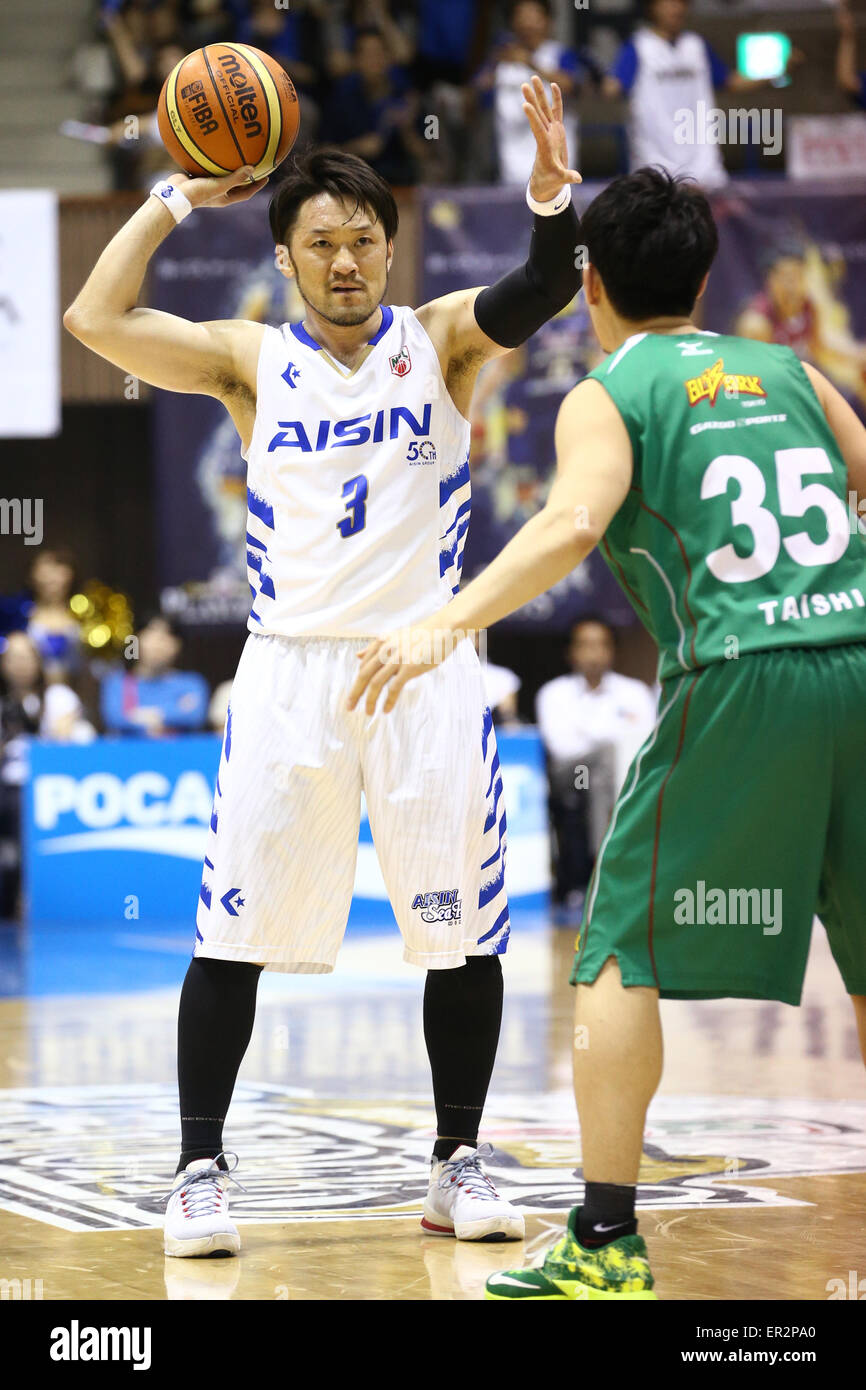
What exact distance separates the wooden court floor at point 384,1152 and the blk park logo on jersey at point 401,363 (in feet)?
5.97

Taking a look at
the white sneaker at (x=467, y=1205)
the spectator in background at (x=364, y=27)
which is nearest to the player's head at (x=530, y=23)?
the spectator in background at (x=364, y=27)

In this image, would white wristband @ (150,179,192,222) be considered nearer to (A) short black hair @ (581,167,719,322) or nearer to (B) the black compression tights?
(A) short black hair @ (581,167,719,322)

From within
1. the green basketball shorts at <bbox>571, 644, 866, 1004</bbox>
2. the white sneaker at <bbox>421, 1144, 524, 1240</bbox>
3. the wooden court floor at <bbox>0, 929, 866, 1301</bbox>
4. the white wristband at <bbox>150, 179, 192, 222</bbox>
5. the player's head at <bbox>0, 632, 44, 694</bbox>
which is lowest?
the wooden court floor at <bbox>0, 929, 866, 1301</bbox>

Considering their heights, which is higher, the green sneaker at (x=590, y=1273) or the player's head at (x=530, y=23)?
the player's head at (x=530, y=23)

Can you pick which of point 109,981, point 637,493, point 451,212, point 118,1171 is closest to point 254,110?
point 637,493

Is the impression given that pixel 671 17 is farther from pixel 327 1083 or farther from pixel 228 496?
pixel 327 1083

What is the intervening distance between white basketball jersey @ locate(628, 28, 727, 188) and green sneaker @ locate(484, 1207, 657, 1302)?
11.2 meters

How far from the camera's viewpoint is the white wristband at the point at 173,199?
4.02 m

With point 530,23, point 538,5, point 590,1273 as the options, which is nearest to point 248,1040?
point 590,1273

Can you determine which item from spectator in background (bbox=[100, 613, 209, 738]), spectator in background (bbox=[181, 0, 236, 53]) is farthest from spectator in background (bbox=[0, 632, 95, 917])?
spectator in background (bbox=[181, 0, 236, 53])

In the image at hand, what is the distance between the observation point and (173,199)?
13.2 ft

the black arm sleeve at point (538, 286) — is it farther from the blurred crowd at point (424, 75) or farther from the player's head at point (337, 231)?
the blurred crowd at point (424, 75)

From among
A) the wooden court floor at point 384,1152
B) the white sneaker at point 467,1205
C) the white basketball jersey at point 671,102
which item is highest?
the white basketball jersey at point 671,102

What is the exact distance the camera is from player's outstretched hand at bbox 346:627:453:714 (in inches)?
115
